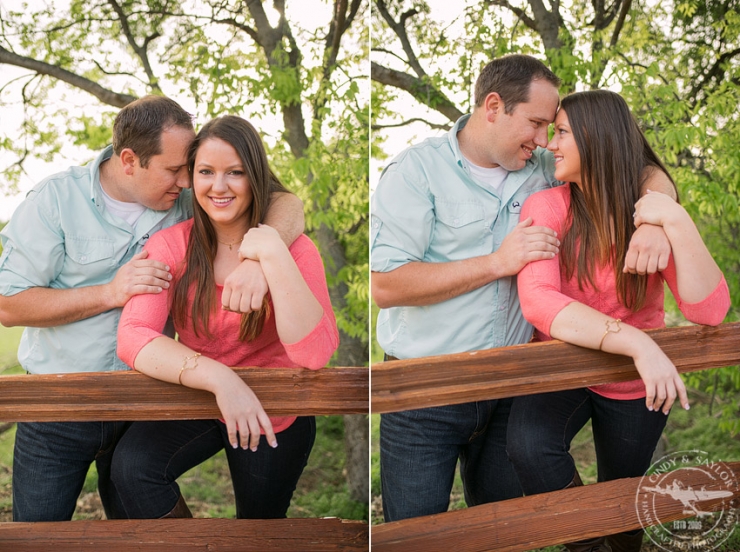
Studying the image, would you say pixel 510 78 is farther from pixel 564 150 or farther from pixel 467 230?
pixel 467 230

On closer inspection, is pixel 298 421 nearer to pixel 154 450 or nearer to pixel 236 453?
pixel 236 453

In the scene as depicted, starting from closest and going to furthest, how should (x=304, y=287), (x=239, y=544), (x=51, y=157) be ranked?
1. (x=304, y=287)
2. (x=51, y=157)
3. (x=239, y=544)

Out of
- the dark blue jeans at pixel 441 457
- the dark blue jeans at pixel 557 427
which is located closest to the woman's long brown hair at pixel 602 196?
the dark blue jeans at pixel 557 427

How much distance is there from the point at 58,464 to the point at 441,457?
82cm

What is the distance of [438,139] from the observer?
151 centimetres

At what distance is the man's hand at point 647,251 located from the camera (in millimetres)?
1465

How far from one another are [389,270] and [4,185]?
0.83 metres

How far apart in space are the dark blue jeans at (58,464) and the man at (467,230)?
0.63 meters

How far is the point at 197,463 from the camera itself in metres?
1.61

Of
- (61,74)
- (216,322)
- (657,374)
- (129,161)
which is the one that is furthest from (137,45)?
(657,374)

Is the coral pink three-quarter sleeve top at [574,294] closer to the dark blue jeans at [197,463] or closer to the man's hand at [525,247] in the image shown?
the man's hand at [525,247]

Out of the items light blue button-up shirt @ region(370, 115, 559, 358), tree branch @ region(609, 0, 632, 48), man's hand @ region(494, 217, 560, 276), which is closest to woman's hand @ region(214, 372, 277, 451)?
light blue button-up shirt @ region(370, 115, 559, 358)

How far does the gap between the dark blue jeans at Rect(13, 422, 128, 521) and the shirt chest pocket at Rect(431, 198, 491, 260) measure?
30.3 inches

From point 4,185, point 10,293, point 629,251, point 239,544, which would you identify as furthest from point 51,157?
point 629,251
